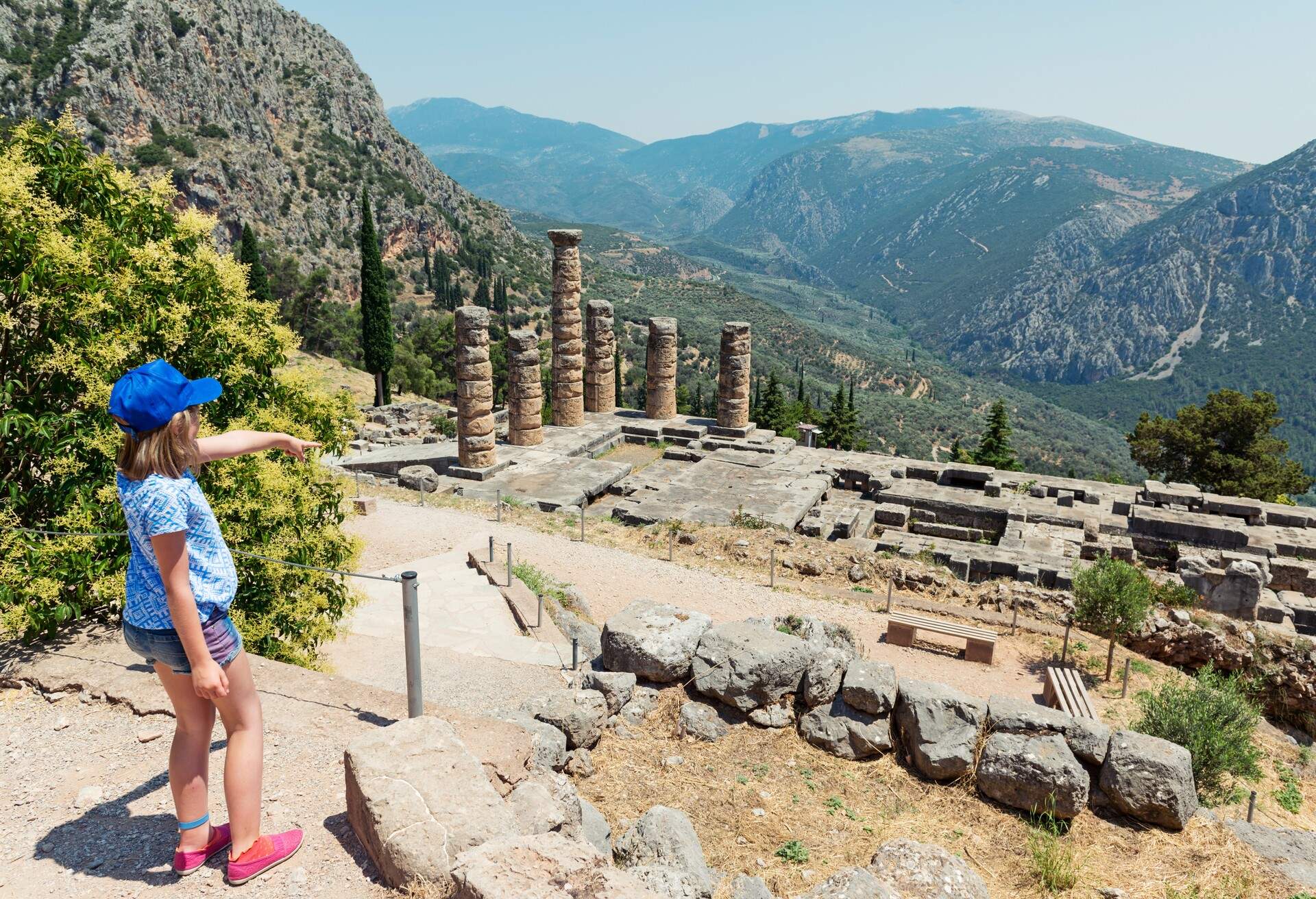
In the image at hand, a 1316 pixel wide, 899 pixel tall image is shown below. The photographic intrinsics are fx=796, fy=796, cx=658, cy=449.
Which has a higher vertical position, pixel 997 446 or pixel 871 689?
pixel 871 689

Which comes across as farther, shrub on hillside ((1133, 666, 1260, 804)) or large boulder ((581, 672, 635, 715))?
shrub on hillside ((1133, 666, 1260, 804))

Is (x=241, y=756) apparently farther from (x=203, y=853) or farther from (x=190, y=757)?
(x=203, y=853)

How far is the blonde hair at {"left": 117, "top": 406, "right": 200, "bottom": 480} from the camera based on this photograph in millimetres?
3402

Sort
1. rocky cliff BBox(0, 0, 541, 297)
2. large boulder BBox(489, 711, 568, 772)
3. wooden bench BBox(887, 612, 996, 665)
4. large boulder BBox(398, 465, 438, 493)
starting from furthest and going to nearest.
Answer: rocky cliff BBox(0, 0, 541, 297)
large boulder BBox(398, 465, 438, 493)
wooden bench BBox(887, 612, 996, 665)
large boulder BBox(489, 711, 568, 772)

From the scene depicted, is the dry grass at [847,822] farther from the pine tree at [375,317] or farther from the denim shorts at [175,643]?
the pine tree at [375,317]

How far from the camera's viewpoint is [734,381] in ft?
86.7

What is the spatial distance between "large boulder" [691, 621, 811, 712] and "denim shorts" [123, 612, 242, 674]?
4.93 metres

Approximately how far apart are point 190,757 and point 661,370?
959 inches

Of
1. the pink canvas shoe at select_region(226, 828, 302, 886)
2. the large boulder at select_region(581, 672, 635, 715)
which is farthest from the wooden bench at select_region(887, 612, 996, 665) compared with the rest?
the pink canvas shoe at select_region(226, 828, 302, 886)

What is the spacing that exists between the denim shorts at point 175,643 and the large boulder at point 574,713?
3413 millimetres

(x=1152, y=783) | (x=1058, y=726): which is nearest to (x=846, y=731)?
(x=1058, y=726)

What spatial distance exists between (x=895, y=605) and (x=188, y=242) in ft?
37.4

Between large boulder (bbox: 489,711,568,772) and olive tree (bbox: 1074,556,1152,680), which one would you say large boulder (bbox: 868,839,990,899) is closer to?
large boulder (bbox: 489,711,568,772)

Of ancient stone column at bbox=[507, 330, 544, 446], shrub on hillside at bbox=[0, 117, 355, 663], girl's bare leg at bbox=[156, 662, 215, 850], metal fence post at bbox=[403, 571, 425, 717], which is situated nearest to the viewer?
girl's bare leg at bbox=[156, 662, 215, 850]
